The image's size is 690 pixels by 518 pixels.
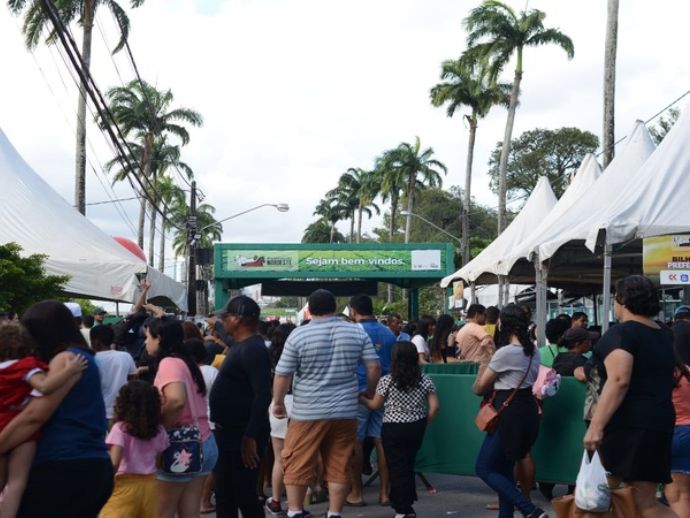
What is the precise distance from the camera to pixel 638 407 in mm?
5930

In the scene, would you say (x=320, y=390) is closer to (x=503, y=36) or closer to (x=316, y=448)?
(x=316, y=448)

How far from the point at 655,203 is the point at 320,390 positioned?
6.79 meters

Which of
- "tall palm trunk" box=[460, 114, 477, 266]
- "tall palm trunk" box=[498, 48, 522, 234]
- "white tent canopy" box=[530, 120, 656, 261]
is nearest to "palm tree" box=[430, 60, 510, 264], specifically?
"tall palm trunk" box=[460, 114, 477, 266]

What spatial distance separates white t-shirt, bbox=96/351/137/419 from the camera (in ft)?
26.2

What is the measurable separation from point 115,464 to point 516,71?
40.1 meters

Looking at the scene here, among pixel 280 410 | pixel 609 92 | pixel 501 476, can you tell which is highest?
pixel 609 92

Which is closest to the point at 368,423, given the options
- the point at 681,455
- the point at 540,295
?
the point at 681,455

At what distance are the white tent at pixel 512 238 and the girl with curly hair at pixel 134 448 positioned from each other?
17.1 m

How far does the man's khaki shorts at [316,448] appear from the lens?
803 centimetres

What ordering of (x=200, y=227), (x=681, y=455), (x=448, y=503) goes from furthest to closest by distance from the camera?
(x=200, y=227)
(x=448, y=503)
(x=681, y=455)

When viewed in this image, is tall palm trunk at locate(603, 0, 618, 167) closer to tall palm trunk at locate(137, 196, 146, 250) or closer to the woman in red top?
the woman in red top

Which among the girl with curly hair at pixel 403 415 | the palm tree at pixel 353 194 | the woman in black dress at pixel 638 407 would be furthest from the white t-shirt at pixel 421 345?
the palm tree at pixel 353 194

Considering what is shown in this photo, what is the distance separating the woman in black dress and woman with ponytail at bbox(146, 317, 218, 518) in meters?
2.32

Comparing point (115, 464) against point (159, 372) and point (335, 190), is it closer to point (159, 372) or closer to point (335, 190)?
point (159, 372)
